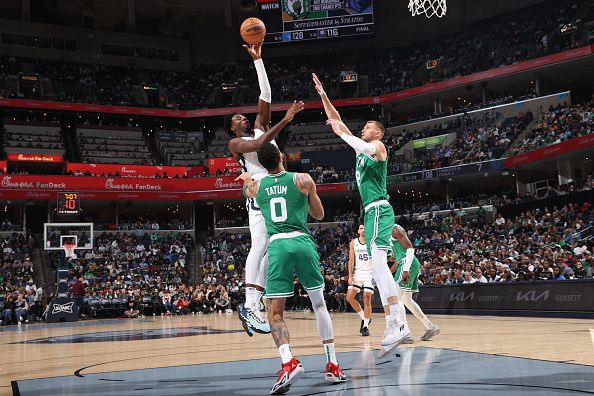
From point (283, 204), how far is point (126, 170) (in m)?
38.1

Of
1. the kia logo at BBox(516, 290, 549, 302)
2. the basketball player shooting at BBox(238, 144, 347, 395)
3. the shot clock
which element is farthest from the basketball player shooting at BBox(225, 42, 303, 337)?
the shot clock

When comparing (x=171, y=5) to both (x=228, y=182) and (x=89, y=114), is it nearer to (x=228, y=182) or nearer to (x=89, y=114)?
(x=89, y=114)

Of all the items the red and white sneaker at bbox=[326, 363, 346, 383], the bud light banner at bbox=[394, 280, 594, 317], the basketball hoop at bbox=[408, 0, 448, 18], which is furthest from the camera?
the basketball hoop at bbox=[408, 0, 448, 18]

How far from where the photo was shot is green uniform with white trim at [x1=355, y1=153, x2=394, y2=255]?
7.66 m

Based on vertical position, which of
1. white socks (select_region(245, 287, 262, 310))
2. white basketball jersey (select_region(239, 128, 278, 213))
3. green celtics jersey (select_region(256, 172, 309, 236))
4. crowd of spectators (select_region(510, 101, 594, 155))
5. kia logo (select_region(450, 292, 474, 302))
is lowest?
kia logo (select_region(450, 292, 474, 302))

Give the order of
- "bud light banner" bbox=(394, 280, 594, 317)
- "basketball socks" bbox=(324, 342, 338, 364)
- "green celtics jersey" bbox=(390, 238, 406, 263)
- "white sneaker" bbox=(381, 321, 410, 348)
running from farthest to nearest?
"bud light banner" bbox=(394, 280, 594, 317) → "green celtics jersey" bbox=(390, 238, 406, 263) → "white sneaker" bbox=(381, 321, 410, 348) → "basketball socks" bbox=(324, 342, 338, 364)

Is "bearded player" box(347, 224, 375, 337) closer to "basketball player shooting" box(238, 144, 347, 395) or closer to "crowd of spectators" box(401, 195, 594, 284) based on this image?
"basketball player shooting" box(238, 144, 347, 395)

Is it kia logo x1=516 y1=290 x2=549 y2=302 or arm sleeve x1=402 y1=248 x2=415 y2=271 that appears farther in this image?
kia logo x1=516 y1=290 x2=549 y2=302

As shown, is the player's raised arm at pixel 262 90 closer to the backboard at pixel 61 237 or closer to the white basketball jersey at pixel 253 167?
the white basketball jersey at pixel 253 167

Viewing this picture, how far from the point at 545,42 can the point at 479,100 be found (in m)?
6.70

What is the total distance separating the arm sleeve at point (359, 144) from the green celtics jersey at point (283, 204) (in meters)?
1.20

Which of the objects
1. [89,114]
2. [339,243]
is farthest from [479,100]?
[89,114]

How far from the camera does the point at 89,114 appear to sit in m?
44.5

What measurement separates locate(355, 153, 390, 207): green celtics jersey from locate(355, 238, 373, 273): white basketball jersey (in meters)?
5.26
